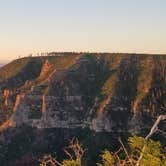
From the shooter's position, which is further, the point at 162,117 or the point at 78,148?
the point at 78,148

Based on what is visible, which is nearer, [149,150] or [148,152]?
[148,152]

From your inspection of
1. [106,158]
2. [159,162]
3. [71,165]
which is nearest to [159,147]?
[159,162]

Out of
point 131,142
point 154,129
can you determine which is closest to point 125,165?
point 131,142

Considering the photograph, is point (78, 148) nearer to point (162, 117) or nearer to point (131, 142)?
point (131, 142)

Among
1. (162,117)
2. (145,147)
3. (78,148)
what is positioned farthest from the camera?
(78,148)

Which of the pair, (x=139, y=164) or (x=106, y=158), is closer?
(x=139, y=164)

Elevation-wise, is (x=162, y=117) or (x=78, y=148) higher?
(x=162, y=117)

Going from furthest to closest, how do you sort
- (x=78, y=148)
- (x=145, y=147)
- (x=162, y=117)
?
(x=78, y=148), (x=145, y=147), (x=162, y=117)

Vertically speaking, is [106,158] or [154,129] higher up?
[154,129]

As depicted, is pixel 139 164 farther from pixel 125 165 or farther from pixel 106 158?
pixel 106 158
